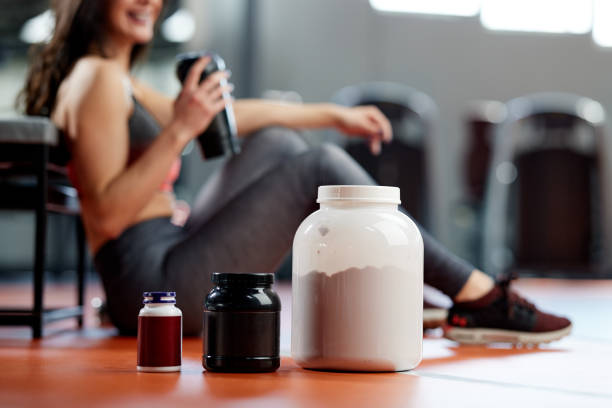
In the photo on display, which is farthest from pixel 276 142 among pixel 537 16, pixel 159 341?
pixel 537 16

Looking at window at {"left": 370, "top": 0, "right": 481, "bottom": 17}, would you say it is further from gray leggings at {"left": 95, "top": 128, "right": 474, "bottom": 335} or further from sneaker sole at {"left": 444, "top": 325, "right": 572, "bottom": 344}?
sneaker sole at {"left": 444, "top": 325, "right": 572, "bottom": 344}

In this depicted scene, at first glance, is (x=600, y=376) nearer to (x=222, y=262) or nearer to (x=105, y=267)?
(x=222, y=262)

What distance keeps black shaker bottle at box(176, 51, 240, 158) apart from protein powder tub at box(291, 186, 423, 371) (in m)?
0.56

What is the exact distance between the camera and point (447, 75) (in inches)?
237

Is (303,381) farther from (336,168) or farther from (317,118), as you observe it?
(317,118)

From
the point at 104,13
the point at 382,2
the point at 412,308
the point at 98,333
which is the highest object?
the point at 382,2

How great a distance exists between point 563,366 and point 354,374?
41 cm

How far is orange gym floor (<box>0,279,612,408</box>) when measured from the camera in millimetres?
961

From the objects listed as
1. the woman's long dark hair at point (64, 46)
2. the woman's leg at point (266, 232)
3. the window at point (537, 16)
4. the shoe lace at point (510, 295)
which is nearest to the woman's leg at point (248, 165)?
the woman's leg at point (266, 232)

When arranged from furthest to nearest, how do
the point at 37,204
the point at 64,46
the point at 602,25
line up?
1. the point at 602,25
2. the point at 64,46
3. the point at 37,204

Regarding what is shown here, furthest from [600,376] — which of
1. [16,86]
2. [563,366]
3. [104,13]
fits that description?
[16,86]

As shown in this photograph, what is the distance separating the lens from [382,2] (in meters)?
6.01

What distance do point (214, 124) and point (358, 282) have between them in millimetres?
677

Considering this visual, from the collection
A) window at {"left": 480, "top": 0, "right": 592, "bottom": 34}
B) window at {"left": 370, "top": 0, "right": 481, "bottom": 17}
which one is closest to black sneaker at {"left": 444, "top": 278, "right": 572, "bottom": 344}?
window at {"left": 370, "top": 0, "right": 481, "bottom": 17}
